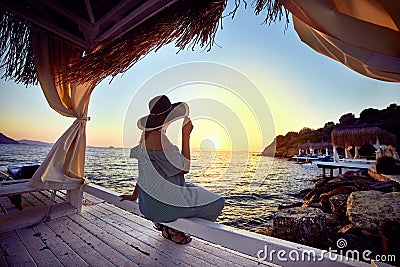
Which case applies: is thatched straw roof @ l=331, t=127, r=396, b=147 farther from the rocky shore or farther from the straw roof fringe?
the straw roof fringe

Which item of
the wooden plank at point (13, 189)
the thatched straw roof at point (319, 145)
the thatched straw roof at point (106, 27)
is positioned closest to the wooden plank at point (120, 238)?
the wooden plank at point (13, 189)

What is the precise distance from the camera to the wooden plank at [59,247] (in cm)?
123

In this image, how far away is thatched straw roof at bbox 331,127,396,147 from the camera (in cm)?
984

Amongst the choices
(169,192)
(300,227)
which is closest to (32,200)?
(169,192)

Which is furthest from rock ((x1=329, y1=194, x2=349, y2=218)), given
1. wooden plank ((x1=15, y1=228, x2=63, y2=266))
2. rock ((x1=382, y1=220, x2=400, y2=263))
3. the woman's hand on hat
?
wooden plank ((x1=15, y1=228, x2=63, y2=266))

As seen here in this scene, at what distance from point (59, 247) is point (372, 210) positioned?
3797 mm

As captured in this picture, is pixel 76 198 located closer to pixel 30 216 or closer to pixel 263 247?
pixel 30 216

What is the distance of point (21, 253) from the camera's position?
4.29ft

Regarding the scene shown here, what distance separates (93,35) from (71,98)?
62 centimetres

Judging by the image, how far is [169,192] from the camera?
1.22m

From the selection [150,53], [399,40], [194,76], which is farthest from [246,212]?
[399,40]

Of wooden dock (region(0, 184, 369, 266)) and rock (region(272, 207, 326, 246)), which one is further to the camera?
rock (region(272, 207, 326, 246))

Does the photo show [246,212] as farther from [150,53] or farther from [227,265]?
[150,53]

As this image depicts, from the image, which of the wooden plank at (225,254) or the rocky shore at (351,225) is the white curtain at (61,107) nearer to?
the wooden plank at (225,254)
